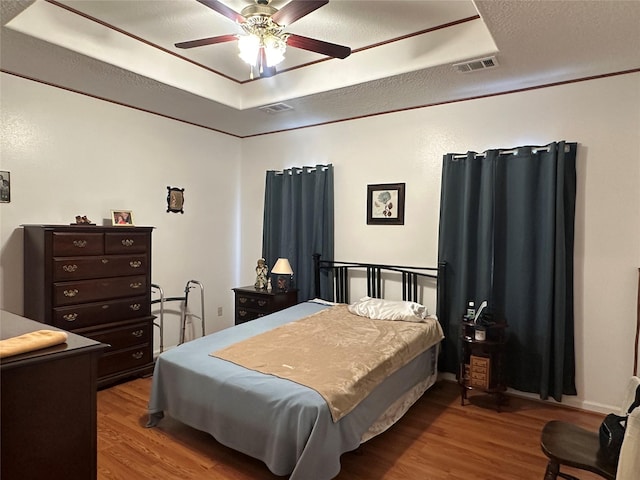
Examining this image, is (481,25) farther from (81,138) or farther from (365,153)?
(81,138)

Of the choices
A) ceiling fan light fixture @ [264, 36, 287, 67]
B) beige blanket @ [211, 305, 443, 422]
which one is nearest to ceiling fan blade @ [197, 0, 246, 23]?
ceiling fan light fixture @ [264, 36, 287, 67]

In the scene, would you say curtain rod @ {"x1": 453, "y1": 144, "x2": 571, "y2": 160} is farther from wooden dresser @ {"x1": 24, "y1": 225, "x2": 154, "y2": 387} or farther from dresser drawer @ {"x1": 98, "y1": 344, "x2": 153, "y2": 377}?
dresser drawer @ {"x1": 98, "y1": 344, "x2": 153, "y2": 377}

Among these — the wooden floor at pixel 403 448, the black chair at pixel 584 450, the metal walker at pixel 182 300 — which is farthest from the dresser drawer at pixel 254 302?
the black chair at pixel 584 450

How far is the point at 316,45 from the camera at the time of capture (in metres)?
2.40

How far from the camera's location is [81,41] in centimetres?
279

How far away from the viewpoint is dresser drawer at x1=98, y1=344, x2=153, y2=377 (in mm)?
3445

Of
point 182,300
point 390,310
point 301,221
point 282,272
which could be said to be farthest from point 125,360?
point 390,310

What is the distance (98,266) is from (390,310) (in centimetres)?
251

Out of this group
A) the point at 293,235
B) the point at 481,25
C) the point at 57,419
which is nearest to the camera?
the point at 57,419

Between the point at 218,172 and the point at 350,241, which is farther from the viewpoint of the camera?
the point at 218,172

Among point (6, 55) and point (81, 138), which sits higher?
point (6, 55)

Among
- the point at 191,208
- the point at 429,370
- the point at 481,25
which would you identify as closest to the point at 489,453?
the point at 429,370

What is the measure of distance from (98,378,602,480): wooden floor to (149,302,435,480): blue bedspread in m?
0.17

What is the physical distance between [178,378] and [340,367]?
41.4 inches
